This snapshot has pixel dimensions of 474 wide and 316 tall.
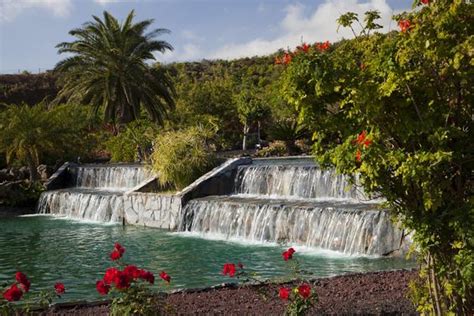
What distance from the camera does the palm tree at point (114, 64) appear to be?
2667cm

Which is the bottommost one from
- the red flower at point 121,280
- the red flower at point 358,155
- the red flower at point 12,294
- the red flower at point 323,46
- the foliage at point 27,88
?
the red flower at point 12,294

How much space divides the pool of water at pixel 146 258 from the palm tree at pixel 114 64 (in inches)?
450

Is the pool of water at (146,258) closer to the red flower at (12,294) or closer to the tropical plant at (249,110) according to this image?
the red flower at (12,294)

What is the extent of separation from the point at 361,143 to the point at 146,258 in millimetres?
8210

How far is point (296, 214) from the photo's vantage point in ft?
42.1

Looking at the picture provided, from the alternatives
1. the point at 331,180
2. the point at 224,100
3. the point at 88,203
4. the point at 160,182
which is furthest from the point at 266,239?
the point at 224,100

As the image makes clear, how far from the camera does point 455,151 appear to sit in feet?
13.3

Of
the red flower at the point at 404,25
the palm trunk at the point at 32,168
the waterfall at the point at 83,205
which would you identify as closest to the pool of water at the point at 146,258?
the waterfall at the point at 83,205

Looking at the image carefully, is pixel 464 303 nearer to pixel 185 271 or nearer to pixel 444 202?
pixel 444 202

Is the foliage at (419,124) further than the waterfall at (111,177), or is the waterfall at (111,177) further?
the waterfall at (111,177)

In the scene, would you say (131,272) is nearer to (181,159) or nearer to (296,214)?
(296,214)

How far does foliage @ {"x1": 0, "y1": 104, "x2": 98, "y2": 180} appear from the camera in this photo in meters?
23.9

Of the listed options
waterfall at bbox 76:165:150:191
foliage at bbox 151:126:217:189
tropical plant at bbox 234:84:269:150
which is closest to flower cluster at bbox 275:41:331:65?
foliage at bbox 151:126:217:189

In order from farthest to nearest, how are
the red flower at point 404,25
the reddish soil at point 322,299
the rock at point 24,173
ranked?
1. the rock at point 24,173
2. the reddish soil at point 322,299
3. the red flower at point 404,25
